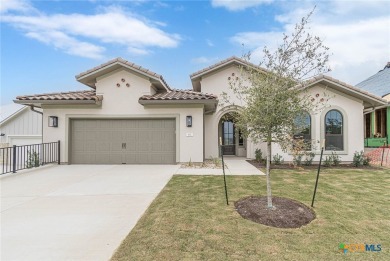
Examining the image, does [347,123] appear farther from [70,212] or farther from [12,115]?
[12,115]

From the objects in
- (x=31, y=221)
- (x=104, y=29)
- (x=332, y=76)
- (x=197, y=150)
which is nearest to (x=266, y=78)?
(x=31, y=221)

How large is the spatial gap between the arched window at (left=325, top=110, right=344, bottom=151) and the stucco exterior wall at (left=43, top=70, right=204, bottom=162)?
21.9 ft

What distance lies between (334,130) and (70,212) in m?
12.2

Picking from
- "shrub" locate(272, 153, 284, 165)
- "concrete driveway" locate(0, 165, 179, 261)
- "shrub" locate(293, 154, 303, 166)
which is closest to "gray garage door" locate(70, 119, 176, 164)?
"concrete driveway" locate(0, 165, 179, 261)

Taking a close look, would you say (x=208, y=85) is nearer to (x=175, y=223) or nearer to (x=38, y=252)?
(x=175, y=223)

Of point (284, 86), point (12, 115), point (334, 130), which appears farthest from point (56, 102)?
point (334, 130)

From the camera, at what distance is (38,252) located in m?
3.14

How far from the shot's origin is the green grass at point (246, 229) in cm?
309

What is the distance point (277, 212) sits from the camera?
4523 mm

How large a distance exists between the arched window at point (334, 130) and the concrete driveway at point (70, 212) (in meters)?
8.77

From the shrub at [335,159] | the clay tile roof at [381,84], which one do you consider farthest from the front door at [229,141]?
the clay tile roof at [381,84]

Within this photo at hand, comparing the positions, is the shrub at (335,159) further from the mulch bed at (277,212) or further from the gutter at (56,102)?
the gutter at (56,102)

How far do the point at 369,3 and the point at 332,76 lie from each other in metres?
4.97

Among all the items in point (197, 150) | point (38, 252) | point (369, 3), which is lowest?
point (38, 252)
